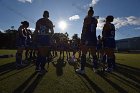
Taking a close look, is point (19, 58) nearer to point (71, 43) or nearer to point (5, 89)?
point (5, 89)

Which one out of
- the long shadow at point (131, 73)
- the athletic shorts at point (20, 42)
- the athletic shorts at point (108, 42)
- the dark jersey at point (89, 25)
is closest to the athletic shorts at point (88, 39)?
Answer: the dark jersey at point (89, 25)

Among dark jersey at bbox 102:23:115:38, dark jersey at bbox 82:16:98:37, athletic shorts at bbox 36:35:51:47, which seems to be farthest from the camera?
dark jersey at bbox 102:23:115:38

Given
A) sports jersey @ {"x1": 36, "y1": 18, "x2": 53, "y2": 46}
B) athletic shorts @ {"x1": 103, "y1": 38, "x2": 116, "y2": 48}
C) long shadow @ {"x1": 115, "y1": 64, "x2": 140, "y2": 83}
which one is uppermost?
sports jersey @ {"x1": 36, "y1": 18, "x2": 53, "y2": 46}

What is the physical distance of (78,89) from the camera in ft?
18.6

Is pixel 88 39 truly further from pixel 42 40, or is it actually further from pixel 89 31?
pixel 42 40

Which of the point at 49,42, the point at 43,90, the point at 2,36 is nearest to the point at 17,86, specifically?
the point at 43,90

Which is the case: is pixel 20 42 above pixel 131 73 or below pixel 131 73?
above

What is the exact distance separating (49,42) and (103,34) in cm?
236

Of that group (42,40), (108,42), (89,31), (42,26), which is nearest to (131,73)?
(108,42)

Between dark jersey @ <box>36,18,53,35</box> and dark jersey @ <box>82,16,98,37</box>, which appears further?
dark jersey @ <box>82,16,98,37</box>

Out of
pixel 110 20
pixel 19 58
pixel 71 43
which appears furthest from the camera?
pixel 71 43

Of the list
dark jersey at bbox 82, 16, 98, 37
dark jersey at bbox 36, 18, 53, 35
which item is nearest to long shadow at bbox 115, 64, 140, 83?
dark jersey at bbox 82, 16, 98, 37

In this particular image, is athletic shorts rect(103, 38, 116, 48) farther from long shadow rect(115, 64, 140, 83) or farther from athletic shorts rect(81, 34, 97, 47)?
long shadow rect(115, 64, 140, 83)

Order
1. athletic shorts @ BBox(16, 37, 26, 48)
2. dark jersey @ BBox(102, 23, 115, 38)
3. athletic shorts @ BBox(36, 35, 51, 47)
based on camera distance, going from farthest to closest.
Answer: athletic shorts @ BBox(16, 37, 26, 48) → dark jersey @ BBox(102, 23, 115, 38) → athletic shorts @ BBox(36, 35, 51, 47)
